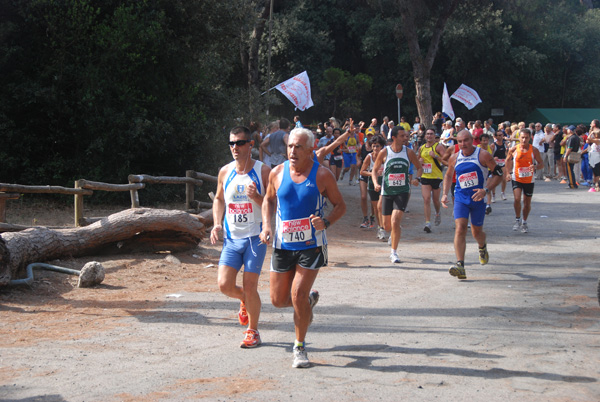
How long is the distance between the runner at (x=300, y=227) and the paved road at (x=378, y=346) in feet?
1.75

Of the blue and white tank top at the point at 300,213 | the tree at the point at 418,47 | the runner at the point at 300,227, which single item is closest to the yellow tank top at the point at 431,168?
the runner at the point at 300,227

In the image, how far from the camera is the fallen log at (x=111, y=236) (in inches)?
347

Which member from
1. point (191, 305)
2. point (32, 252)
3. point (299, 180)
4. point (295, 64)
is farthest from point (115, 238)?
point (295, 64)

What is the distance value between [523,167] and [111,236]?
7981mm

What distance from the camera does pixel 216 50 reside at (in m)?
18.3

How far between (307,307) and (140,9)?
39.2 feet

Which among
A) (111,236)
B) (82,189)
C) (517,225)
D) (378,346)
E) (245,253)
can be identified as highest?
(82,189)

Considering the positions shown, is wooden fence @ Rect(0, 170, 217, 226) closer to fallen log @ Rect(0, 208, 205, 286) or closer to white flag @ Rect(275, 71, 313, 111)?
fallen log @ Rect(0, 208, 205, 286)

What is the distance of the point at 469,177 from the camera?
930cm

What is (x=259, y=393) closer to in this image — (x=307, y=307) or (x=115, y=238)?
(x=307, y=307)

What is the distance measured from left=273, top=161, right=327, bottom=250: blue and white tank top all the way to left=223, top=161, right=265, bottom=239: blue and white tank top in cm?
59

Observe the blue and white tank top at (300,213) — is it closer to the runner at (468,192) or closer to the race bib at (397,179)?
the runner at (468,192)

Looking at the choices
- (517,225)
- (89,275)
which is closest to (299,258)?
(89,275)

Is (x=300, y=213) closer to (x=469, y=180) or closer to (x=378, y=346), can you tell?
(x=378, y=346)
